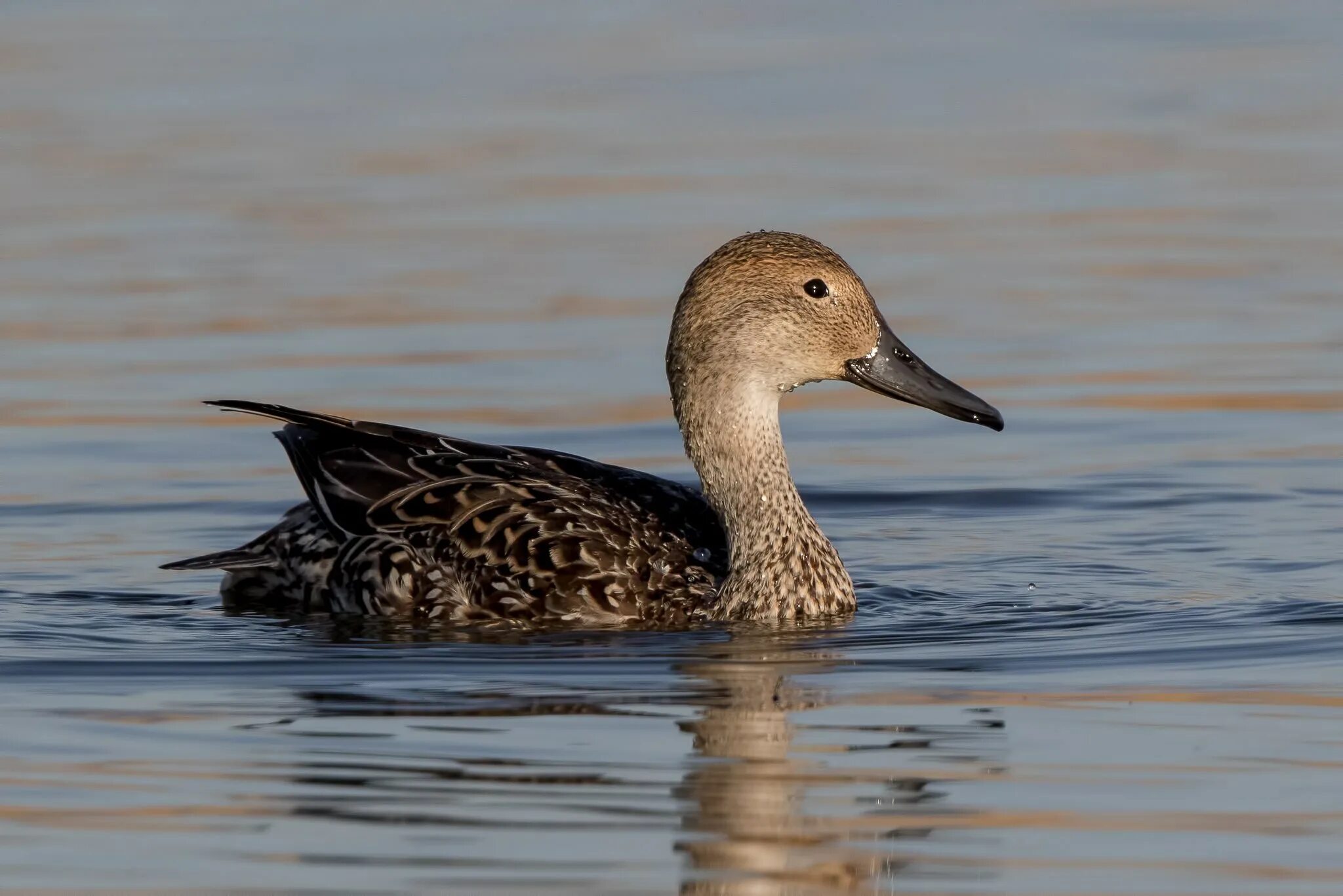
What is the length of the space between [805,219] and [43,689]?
8008mm

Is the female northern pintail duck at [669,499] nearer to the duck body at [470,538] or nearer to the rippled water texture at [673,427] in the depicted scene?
the duck body at [470,538]

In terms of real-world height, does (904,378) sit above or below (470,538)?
above

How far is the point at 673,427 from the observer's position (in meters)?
12.6

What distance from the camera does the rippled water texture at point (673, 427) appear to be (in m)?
6.53

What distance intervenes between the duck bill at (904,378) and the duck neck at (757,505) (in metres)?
0.32

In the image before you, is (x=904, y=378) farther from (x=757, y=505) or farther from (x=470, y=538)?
(x=470, y=538)

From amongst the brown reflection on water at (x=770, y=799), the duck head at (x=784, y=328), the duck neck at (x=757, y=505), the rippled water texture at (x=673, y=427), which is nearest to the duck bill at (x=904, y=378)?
the duck head at (x=784, y=328)

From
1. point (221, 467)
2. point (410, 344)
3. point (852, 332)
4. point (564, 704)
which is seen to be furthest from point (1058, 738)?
point (410, 344)

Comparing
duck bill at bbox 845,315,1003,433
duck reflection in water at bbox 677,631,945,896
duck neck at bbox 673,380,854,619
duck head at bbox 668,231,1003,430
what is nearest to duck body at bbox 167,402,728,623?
duck neck at bbox 673,380,854,619

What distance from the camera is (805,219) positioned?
50.7ft

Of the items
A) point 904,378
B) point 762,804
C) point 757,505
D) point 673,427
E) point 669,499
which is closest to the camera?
point 762,804

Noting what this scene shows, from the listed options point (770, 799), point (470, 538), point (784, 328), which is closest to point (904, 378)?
point (784, 328)

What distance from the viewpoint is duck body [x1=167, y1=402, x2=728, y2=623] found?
917 centimetres

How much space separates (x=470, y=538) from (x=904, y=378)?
A: 159cm
